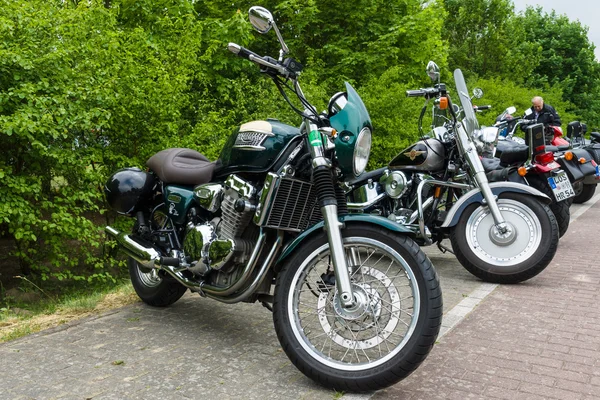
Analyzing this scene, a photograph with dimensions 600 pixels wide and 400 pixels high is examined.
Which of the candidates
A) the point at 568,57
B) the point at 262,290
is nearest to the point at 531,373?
the point at 262,290

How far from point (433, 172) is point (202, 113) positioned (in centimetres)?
354

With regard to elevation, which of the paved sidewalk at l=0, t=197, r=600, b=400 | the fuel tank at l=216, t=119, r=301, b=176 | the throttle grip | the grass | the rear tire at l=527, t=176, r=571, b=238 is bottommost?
the grass

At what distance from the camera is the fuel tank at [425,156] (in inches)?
221

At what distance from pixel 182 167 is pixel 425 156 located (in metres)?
2.65

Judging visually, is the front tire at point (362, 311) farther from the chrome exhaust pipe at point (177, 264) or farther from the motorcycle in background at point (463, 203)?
the motorcycle in background at point (463, 203)

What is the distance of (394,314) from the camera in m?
3.02

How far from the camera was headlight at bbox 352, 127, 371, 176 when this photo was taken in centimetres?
307

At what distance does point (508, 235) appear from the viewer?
5199 mm

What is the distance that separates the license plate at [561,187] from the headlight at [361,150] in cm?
419

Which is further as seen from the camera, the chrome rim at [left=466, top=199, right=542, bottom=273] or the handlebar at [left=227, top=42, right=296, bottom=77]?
the chrome rim at [left=466, top=199, right=542, bottom=273]

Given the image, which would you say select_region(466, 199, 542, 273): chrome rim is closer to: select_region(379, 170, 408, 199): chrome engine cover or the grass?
select_region(379, 170, 408, 199): chrome engine cover

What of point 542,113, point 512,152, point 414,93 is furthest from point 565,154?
point 542,113

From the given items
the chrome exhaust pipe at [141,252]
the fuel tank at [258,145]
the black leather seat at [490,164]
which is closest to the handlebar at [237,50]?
the fuel tank at [258,145]

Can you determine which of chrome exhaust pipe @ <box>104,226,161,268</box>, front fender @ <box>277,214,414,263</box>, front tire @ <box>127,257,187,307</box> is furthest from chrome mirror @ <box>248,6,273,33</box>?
front tire @ <box>127,257,187,307</box>
